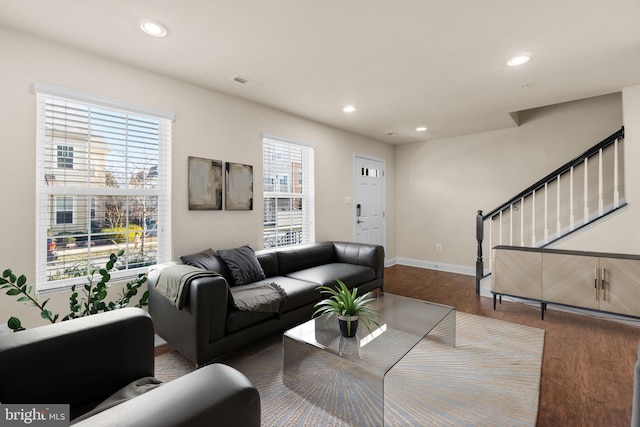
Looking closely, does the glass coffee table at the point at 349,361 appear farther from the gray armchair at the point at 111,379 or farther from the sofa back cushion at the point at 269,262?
the sofa back cushion at the point at 269,262

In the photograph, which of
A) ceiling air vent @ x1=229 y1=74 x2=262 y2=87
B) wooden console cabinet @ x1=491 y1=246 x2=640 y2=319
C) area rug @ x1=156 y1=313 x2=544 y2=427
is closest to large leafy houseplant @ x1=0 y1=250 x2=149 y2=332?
area rug @ x1=156 y1=313 x2=544 y2=427

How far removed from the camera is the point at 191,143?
3002mm

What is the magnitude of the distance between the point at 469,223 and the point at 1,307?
5731 millimetres

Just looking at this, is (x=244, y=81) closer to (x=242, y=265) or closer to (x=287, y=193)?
(x=287, y=193)

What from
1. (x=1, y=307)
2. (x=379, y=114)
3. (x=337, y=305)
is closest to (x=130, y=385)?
(x=337, y=305)

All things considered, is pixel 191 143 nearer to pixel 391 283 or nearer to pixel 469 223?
pixel 391 283

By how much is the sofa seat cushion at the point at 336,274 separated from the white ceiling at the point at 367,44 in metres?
2.01

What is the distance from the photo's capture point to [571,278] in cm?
303

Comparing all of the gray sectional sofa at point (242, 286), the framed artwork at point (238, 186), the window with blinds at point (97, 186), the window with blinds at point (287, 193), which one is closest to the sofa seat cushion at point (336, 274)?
the gray sectional sofa at point (242, 286)

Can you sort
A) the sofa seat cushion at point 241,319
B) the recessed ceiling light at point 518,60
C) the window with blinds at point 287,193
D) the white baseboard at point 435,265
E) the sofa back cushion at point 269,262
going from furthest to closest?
the white baseboard at point 435,265, the window with blinds at point 287,193, the sofa back cushion at point 269,262, the recessed ceiling light at point 518,60, the sofa seat cushion at point 241,319

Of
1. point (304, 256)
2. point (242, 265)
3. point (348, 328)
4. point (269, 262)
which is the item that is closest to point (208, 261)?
point (242, 265)

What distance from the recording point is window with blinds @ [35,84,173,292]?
7.36 ft

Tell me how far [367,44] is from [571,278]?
3042 millimetres

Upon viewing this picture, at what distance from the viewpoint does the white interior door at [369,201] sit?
5.20 metres
